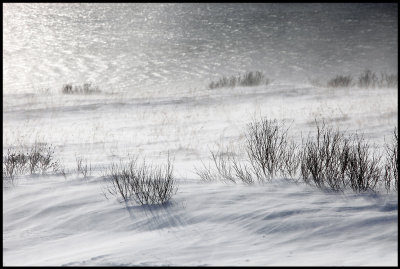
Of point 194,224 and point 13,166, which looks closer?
point 194,224

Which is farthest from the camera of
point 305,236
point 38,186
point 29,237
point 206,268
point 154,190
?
point 38,186

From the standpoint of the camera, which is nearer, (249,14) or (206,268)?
(206,268)

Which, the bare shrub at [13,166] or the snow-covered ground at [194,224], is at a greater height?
the bare shrub at [13,166]

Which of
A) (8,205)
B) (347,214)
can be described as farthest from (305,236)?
(8,205)

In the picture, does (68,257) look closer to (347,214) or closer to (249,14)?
(347,214)

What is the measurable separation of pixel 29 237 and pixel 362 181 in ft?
11.0

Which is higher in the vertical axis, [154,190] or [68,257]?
[154,190]

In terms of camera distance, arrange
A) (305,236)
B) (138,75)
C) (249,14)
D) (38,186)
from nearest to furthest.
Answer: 1. (305,236)
2. (38,186)
3. (138,75)
4. (249,14)

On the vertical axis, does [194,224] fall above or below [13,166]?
below

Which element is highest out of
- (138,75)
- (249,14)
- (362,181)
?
(249,14)

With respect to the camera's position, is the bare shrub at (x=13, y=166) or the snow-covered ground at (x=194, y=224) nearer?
the snow-covered ground at (x=194, y=224)

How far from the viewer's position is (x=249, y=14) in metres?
58.4

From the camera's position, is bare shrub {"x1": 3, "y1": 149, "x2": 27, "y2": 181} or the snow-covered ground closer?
the snow-covered ground

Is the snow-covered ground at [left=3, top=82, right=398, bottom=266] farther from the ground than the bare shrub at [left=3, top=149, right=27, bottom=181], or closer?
closer
